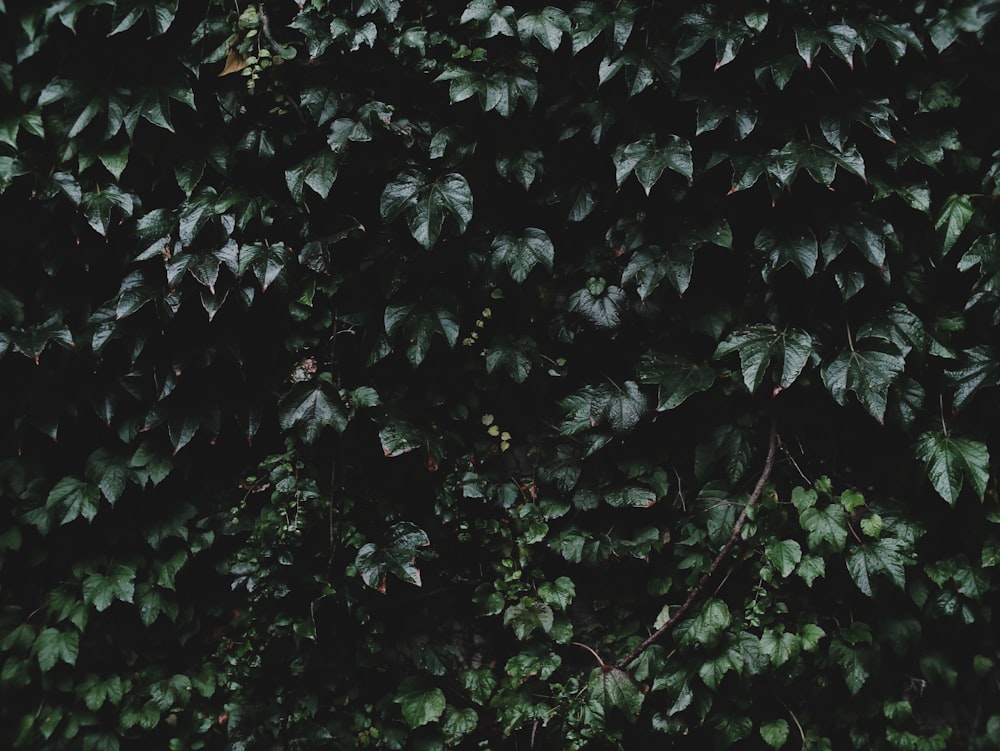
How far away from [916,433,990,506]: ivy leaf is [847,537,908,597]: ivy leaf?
0.22 meters

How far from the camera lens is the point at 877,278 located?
7.83 ft

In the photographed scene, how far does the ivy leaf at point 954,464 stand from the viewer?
7.49ft

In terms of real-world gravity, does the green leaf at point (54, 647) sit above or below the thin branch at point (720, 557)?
below

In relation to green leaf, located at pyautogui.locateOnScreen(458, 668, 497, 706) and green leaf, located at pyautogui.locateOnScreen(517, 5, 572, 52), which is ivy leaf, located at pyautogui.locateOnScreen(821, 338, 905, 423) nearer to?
green leaf, located at pyautogui.locateOnScreen(517, 5, 572, 52)

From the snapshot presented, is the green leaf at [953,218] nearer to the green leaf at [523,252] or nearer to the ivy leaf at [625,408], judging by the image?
the ivy leaf at [625,408]

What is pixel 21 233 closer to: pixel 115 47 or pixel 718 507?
pixel 115 47

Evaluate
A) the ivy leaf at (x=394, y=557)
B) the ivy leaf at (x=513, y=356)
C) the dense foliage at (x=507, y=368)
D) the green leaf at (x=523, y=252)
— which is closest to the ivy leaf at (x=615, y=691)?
the dense foliage at (x=507, y=368)

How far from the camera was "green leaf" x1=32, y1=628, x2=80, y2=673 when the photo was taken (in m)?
2.59

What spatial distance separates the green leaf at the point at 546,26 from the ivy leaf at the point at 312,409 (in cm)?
122

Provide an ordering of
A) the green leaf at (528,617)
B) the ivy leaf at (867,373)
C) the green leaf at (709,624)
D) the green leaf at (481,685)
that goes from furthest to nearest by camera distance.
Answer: the green leaf at (481,685) → the green leaf at (528,617) → the green leaf at (709,624) → the ivy leaf at (867,373)

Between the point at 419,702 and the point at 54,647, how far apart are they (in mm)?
1243

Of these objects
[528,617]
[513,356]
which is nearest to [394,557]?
[528,617]

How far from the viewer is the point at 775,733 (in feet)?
7.98

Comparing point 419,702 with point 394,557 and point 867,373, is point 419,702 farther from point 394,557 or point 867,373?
point 867,373
